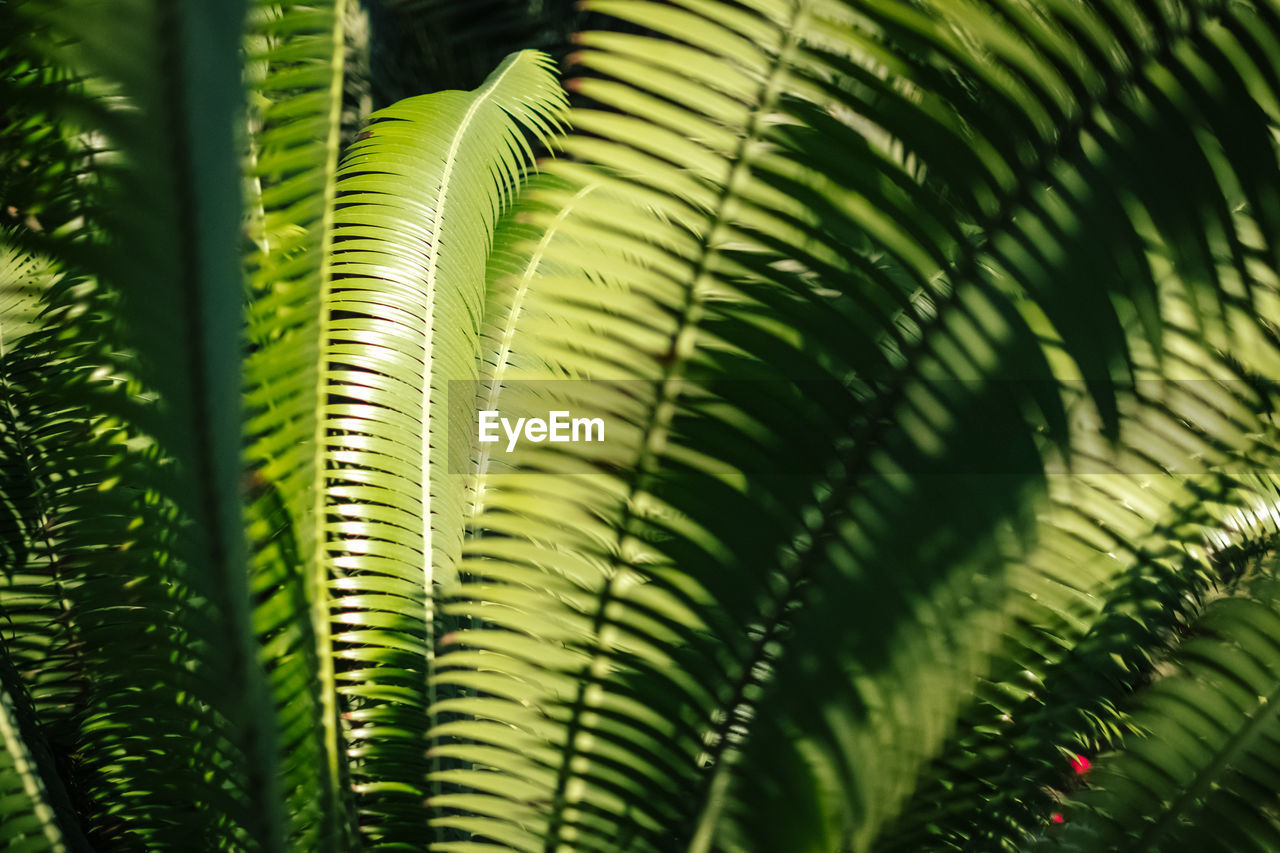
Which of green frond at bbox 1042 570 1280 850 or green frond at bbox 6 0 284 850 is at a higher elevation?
green frond at bbox 6 0 284 850

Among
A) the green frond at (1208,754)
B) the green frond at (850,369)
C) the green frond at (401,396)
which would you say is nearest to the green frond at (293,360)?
the green frond at (850,369)

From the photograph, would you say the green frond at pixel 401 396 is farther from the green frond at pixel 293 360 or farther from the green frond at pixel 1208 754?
the green frond at pixel 1208 754

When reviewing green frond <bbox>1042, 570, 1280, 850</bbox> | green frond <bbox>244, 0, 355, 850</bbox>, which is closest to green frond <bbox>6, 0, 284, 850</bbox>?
green frond <bbox>244, 0, 355, 850</bbox>

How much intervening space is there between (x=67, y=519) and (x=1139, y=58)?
Answer: 146 centimetres

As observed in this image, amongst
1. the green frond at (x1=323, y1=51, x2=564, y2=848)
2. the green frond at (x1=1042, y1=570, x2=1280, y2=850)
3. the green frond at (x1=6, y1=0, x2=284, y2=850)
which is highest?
the green frond at (x1=323, y1=51, x2=564, y2=848)

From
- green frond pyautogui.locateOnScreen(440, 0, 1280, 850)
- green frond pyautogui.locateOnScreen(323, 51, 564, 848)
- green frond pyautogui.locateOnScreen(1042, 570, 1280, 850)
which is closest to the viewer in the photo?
green frond pyautogui.locateOnScreen(440, 0, 1280, 850)

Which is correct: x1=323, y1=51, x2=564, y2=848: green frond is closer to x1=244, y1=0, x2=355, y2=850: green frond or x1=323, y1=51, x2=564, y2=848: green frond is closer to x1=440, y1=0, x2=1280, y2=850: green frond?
x1=244, y1=0, x2=355, y2=850: green frond

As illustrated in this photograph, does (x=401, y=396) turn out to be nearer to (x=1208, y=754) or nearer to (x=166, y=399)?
(x=166, y=399)

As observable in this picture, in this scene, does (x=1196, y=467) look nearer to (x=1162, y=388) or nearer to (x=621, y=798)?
(x=1162, y=388)

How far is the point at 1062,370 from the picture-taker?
2.49 ft

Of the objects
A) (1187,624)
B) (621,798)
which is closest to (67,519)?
(621,798)

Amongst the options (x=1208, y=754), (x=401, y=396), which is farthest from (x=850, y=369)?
(x=401, y=396)

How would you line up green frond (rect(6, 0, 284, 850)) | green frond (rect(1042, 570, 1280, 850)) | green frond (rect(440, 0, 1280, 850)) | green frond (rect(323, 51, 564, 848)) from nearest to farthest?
green frond (rect(6, 0, 284, 850)) → green frond (rect(440, 0, 1280, 850)) → green frond (rect(1042, 570, 1280, 850)) → green frond (rect(323, 51, 564, 848))

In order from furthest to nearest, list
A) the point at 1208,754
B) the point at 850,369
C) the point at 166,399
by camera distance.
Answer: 1. the point at 1208,754
2. the point at 850,369
3. the point at 166,399
